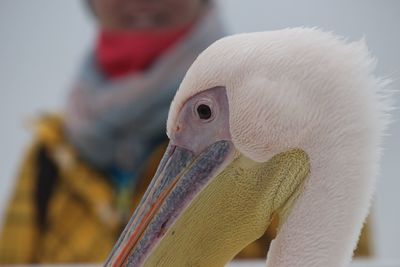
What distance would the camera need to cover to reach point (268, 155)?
0.87 meters

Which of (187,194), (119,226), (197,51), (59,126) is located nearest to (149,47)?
(197,51)

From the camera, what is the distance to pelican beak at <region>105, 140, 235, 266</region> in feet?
2.87

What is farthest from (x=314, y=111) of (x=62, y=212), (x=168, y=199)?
(x=62, y=212)

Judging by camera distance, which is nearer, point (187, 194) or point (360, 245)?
point (187, 194)

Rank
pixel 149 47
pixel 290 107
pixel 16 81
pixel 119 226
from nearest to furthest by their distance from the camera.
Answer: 1. pixel 290 107
2. pixel 119 226
3. pixel 149 47
4. pixel 16 81

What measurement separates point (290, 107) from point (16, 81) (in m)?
2.29

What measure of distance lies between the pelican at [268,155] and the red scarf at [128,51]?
1207 millimetres

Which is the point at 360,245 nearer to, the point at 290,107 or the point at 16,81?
the point at 290,107

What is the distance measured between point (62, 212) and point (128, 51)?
462 millimetres

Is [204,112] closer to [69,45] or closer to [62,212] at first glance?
[62,212]

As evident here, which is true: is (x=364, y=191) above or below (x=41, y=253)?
above

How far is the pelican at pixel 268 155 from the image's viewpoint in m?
0.83

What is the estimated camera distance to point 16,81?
2980mm

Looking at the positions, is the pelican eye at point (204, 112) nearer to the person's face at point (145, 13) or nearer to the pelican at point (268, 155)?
the pelican at point (268, 155)
